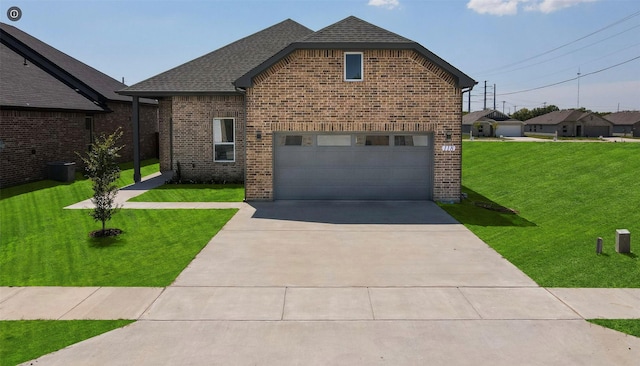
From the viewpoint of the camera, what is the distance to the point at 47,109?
74.5ft

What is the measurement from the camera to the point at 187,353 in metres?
6.40

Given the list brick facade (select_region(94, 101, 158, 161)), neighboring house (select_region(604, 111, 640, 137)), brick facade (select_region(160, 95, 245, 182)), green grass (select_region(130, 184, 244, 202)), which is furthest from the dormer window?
neighboring house (select_region(604, 111, 640, 137))

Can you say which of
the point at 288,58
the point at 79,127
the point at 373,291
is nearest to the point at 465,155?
the point at 288,58

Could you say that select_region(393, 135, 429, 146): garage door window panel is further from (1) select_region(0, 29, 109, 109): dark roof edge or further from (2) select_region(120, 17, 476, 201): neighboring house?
(1) select_region(0, 29, 109, 109): dark roof edge

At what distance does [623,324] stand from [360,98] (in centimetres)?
1152

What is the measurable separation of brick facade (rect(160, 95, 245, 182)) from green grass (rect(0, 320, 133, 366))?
15.2 metres

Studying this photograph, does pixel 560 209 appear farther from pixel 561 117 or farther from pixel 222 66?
pixel 561 117

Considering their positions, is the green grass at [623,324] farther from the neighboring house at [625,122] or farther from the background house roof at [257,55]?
the neighboring house at [625,122]

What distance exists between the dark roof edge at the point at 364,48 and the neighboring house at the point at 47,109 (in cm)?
1044

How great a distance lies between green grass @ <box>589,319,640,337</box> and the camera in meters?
→ 7.00

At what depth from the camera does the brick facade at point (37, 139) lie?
2061 cm

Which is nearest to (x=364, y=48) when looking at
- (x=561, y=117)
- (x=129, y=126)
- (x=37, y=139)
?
(x=37, y=139)

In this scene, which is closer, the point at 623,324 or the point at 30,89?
the point at 623,324

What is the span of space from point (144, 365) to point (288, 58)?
12758mm
